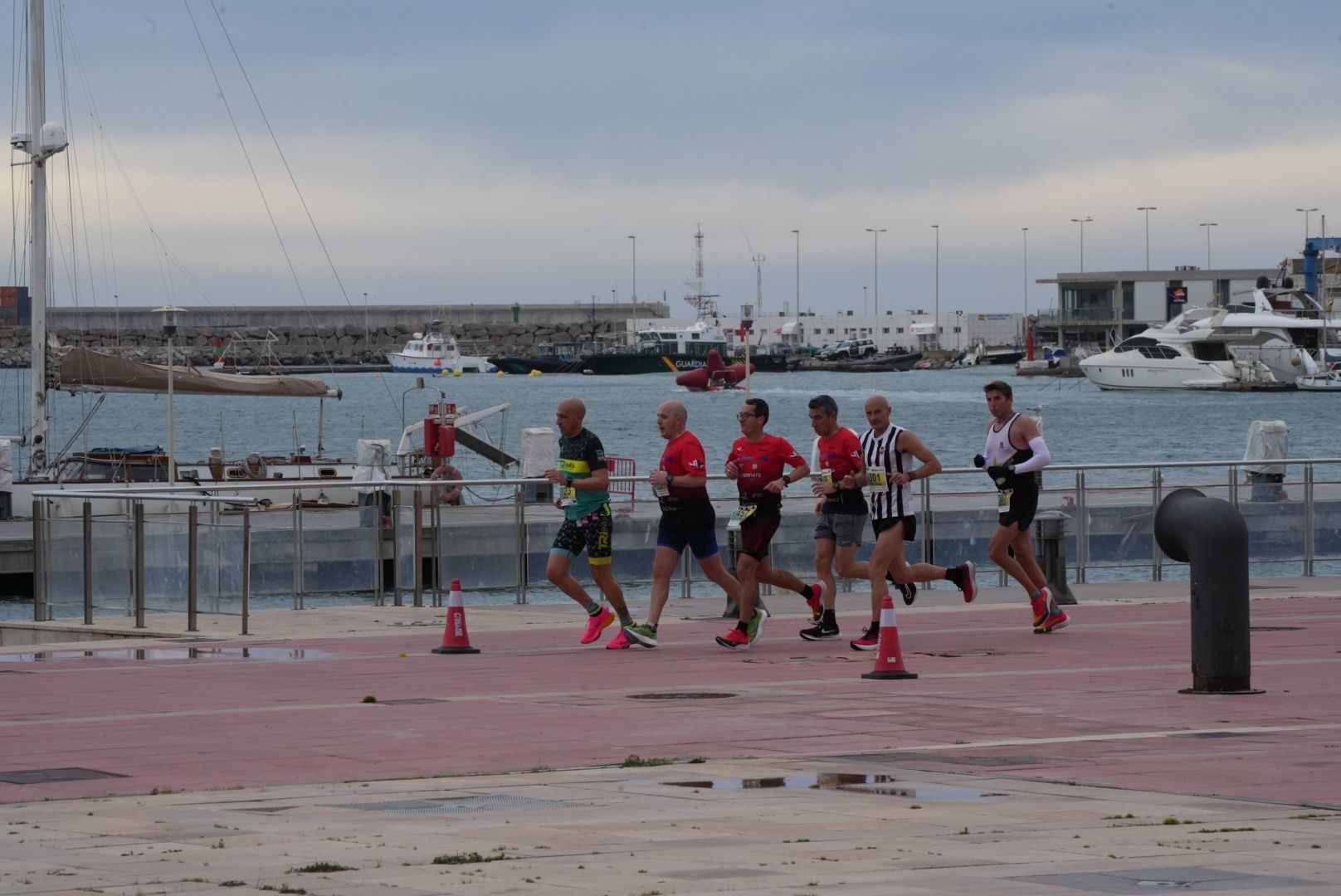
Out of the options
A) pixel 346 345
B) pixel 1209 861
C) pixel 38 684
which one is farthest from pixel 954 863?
pixel 346 345

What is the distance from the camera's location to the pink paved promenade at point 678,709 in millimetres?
9500

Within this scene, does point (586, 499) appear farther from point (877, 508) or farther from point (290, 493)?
point (290, 493)

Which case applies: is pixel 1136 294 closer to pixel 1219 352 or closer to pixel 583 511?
pixel 1219 352

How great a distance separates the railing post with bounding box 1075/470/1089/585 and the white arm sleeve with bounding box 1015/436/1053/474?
5946 mm

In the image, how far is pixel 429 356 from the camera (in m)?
184

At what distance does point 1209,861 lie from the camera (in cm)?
682

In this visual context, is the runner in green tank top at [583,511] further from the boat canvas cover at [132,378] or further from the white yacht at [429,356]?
the white yacht at [429,356]

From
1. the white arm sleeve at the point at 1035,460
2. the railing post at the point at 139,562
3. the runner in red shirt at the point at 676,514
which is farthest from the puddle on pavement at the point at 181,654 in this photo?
the white arm sleeve at the point at 1035,460

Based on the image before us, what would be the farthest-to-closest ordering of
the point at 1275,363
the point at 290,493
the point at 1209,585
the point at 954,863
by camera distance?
the point at 1275,363 → the point at 290,493 → the point at 1209,585 → the point at 954,863

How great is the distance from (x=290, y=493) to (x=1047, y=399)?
123400mm

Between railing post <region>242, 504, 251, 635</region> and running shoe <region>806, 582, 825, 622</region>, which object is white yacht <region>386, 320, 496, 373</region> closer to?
railing post <region>242, 504, 251, 635</region>

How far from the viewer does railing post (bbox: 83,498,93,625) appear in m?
18.0

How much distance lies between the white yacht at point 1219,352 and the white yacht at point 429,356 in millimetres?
65238

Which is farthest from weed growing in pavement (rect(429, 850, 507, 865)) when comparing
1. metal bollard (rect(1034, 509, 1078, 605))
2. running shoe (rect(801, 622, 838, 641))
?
metal bollard (rect(1034, 509, 1078, 605))
